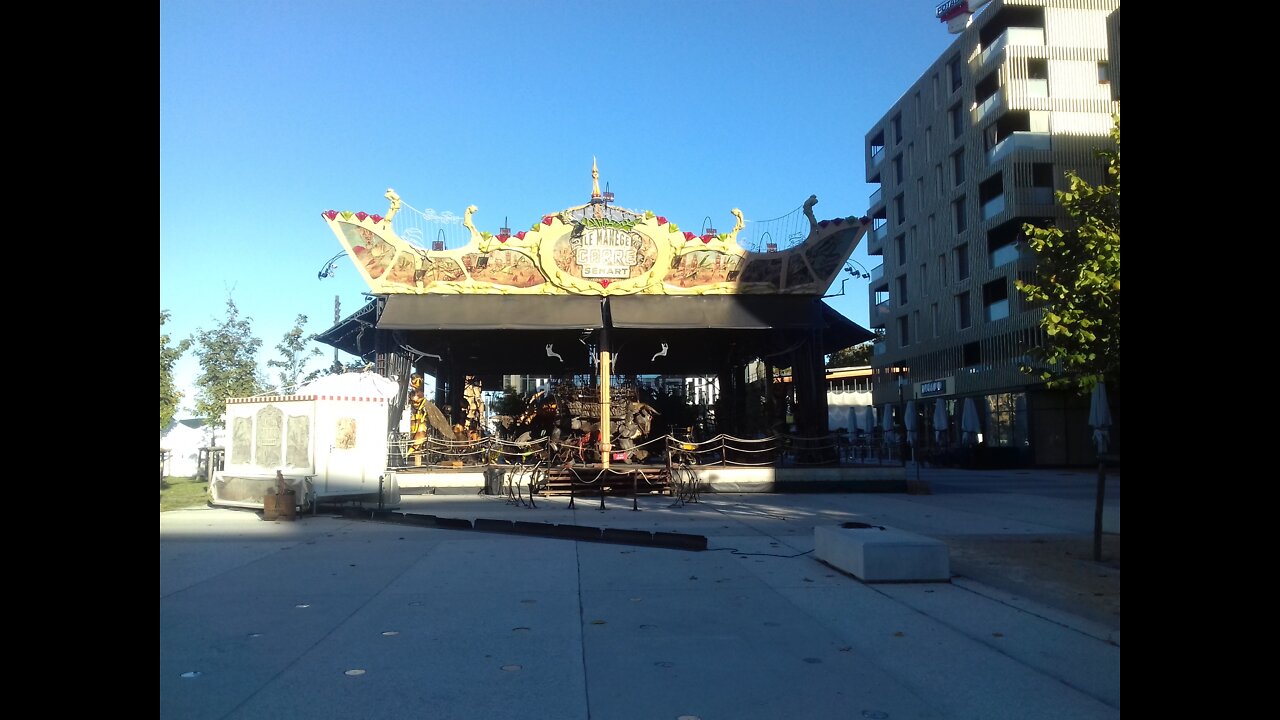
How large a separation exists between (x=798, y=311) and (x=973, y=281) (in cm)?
2120

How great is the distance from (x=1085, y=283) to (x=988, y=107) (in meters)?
33.2

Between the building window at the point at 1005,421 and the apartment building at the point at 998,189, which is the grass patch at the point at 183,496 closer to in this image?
the apartment building at the point at 998,189

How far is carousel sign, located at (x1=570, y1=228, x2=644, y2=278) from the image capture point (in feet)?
73.3

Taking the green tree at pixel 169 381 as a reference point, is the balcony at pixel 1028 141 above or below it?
above

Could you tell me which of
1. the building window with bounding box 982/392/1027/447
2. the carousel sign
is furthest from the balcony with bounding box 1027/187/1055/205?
the carousel sign

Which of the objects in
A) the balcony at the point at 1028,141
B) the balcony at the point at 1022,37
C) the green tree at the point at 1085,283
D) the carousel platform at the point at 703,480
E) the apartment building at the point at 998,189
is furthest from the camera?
the balcony at the point at 1022,37

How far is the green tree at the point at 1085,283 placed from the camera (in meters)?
9.44

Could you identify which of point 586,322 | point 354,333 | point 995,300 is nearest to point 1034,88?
point 995,300

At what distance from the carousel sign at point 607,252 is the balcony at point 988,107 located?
23725 mm

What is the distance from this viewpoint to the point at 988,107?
3891 centimetres

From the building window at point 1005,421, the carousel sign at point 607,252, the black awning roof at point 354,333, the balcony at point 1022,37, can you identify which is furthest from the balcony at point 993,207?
the black awning roof at point 354,333

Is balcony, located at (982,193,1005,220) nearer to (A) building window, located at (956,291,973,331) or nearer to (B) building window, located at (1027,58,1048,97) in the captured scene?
(A) building window, located at (956,291,973,331)
